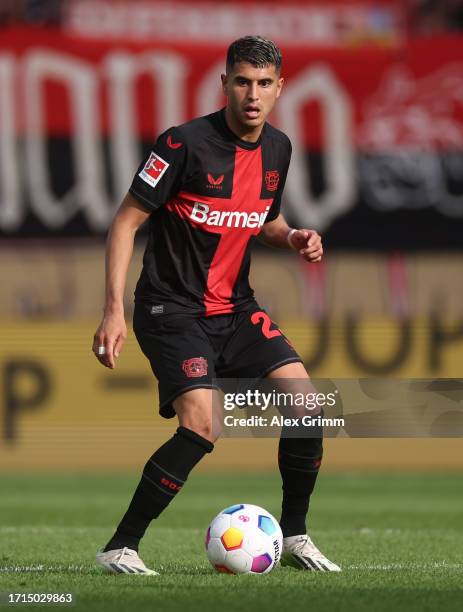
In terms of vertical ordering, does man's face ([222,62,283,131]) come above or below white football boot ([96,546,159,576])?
Result: above

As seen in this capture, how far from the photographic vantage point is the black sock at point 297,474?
217 inches

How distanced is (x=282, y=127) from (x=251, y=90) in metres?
11.7

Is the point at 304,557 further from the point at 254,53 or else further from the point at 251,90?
the point at 254,53

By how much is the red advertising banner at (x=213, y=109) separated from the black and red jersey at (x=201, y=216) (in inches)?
440

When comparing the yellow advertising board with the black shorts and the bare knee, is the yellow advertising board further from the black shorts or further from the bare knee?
the bare knee

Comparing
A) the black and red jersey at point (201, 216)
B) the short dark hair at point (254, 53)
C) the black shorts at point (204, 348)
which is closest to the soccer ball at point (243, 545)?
the black shorts at point (204, 348)

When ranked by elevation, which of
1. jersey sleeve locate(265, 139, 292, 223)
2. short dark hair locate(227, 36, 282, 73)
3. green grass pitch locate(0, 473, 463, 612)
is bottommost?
green grass pitch locate(0, 473, 463, 612)

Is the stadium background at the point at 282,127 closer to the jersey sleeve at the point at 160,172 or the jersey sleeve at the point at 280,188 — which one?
the jersey sleeve at the point at 280,188

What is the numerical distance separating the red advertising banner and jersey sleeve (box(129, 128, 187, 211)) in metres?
11.4

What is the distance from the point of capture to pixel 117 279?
205 inches

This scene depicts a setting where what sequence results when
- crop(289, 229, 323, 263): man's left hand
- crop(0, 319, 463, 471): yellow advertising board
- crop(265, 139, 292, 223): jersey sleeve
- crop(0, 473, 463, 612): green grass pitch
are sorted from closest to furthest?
crop(0, 473, 463, 612): green grass pitch < crop(289, 229, 323, 263): man's left hand < crop(265, 139, 292, 223): jersey sleeve < crop(0, 319, 463, 471): yellow advertising board

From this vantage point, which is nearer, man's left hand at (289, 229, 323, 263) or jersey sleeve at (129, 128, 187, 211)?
jersey sleeve at (129, 128, 187, 211)

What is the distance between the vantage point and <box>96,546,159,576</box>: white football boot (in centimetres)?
518

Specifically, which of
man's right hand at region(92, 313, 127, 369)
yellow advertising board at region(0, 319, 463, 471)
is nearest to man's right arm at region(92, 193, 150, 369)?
man's right hand at region(92, 313, 127, 369)
